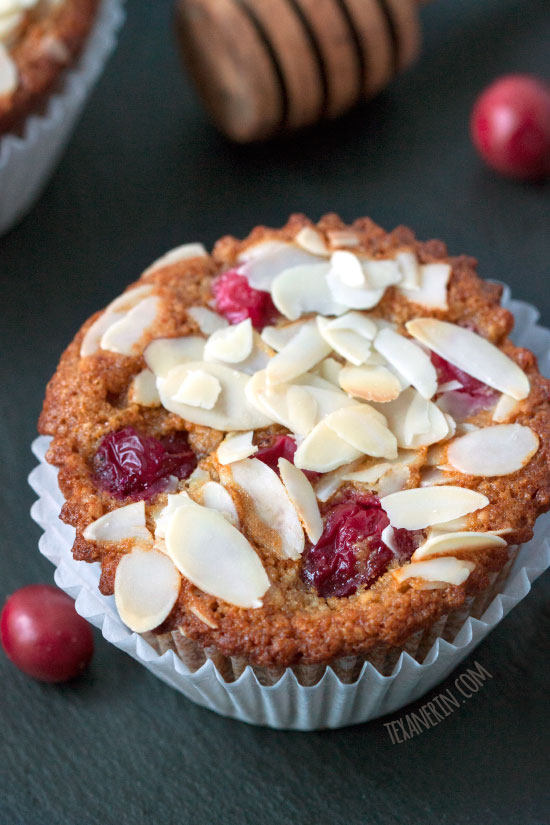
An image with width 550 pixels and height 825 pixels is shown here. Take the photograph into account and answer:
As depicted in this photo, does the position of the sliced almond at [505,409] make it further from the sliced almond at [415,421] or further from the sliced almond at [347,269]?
the sliced almond at [347,269]

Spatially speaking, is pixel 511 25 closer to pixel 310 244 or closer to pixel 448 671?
pixel 310 244

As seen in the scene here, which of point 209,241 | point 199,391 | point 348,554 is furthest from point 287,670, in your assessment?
point 209,241

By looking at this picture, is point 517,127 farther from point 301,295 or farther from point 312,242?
point 301,295

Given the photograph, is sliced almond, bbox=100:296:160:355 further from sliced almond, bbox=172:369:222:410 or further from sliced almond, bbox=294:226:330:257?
sliced almond, bbox=294:226:330:257

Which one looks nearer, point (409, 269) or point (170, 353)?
point (170, 353)

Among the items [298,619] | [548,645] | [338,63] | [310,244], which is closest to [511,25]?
[338,63]

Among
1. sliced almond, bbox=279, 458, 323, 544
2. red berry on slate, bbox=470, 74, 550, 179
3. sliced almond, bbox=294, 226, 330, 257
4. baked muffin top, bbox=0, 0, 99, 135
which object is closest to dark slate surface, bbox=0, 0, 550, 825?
red berry on slate, bbox=470, 74, 550, 179

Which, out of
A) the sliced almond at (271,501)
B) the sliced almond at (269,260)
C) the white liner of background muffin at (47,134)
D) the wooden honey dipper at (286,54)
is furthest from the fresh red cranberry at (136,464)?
the wooden honey dipper at (286,54)
